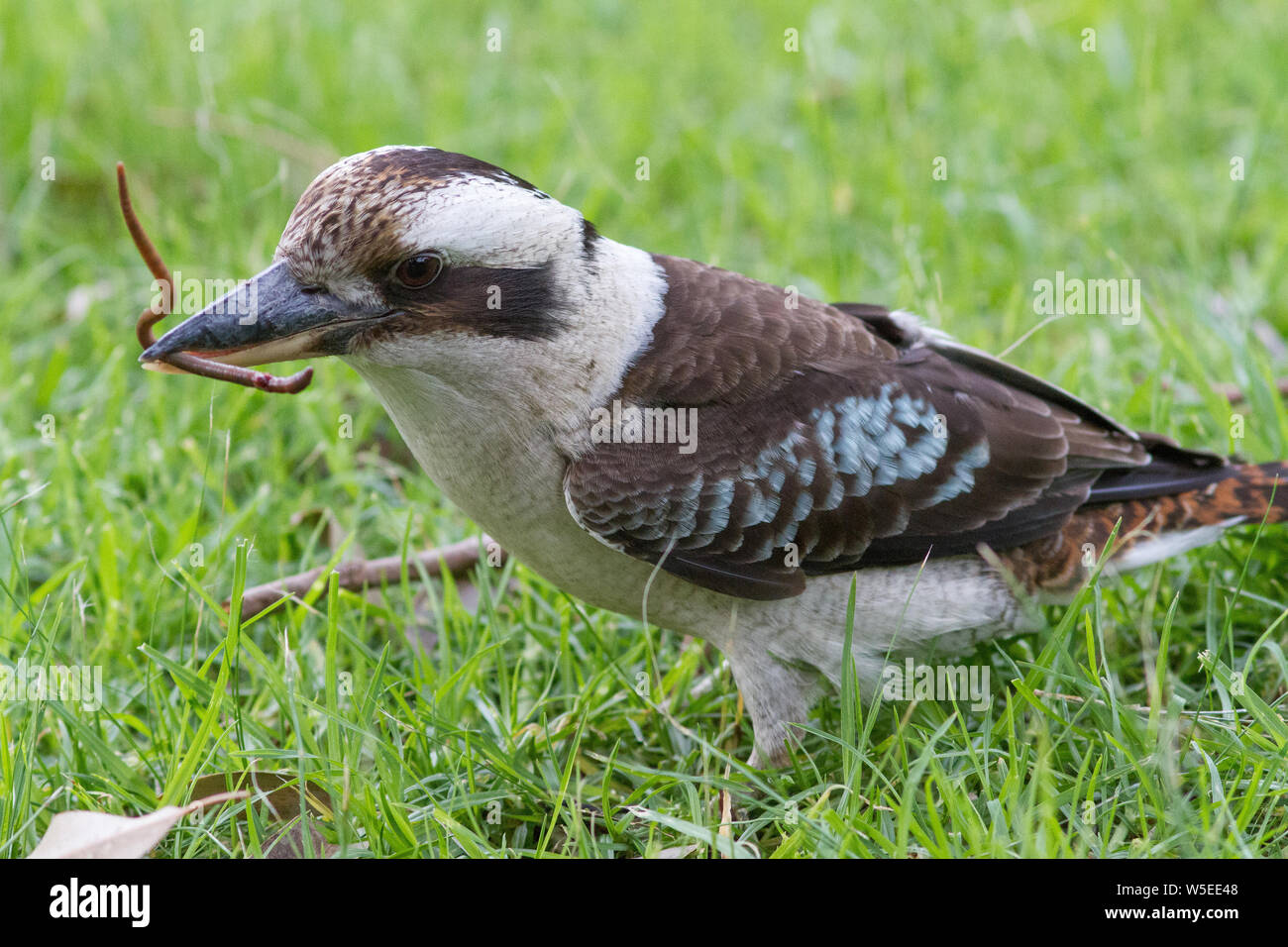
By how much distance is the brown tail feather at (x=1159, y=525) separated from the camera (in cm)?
407

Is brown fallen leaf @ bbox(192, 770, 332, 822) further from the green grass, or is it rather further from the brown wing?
the brown wing

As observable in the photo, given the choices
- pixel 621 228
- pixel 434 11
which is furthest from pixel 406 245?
pixel 434 11

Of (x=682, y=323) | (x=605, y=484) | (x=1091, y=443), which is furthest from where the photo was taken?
(x=1091, y=443)

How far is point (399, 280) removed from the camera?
11.1 ft

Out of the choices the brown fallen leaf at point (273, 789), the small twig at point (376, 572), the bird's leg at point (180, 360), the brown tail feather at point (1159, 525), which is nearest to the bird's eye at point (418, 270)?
the bird's leg at point (180, 360)

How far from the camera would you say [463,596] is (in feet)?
15.0

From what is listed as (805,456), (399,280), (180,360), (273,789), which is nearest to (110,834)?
(273,789)

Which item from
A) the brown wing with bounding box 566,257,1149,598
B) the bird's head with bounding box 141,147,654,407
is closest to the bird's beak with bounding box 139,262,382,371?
the bird's head with bounding box 141,147,654,407

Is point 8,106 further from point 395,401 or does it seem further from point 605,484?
point 605,484

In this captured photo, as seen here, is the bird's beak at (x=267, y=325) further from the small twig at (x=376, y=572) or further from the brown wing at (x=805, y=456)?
the small twig at (x=376, y=572)

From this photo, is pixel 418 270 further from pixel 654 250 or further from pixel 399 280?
pixel 654 250

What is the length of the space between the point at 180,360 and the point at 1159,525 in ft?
9.86

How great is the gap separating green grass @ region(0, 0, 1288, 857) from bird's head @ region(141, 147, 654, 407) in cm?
59

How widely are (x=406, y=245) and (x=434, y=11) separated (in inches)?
Answer: 220
